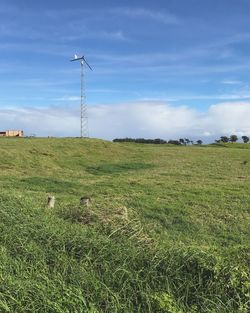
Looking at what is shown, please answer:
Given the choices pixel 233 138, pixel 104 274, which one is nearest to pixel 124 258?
pixel 104 274

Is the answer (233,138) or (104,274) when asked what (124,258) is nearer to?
(104,274)

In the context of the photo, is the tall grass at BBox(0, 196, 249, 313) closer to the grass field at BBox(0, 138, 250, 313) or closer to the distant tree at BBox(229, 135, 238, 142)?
the grass field at BBox(0, 138, 250, 313)

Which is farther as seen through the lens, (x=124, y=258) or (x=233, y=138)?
(x=233, y=138)

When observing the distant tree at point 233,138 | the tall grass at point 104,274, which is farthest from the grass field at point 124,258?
the distant tree at point 233,138

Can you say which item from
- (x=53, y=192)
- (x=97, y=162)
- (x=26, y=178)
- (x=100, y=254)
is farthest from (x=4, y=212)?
(x=97, y=162)

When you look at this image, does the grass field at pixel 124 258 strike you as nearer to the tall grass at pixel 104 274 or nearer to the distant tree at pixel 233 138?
the tall grass at pixel 104 274

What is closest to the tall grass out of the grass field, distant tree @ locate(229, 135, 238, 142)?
the grass field

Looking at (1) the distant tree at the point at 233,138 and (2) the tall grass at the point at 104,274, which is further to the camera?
(1) the distant tree at the point at 233,138

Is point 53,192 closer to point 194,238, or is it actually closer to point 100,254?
point 194,238

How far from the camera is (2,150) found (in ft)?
67.5

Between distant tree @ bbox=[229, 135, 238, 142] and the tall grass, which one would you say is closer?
the tall grass

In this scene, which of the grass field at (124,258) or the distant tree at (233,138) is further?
the distant tree at (233,138)

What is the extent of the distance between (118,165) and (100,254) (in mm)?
16293

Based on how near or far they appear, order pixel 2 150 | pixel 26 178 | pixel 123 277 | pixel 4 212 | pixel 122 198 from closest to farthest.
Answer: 1. pixel 123 277
2. pixel 4 212
3. pixel 122 198
4. pixel 26 178
5. pixel 2 150
